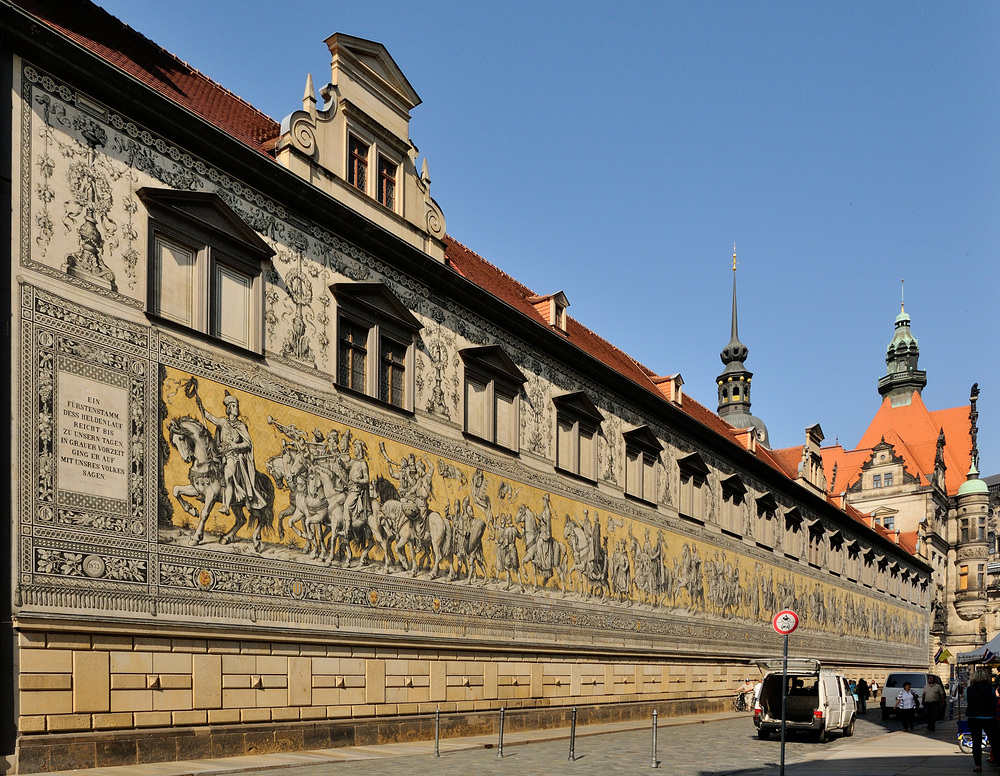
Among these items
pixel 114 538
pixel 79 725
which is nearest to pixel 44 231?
pixel 114 538

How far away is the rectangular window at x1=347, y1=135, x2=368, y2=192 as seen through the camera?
1928 cm

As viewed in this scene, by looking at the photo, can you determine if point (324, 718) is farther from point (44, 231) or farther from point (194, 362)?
point (44, 231)

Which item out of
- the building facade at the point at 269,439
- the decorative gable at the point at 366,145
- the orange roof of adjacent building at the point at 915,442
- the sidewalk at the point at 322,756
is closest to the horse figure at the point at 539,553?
the building facade at the point at 269,439

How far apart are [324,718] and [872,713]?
2800 centimetres

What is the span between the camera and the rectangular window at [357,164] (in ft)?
63.3

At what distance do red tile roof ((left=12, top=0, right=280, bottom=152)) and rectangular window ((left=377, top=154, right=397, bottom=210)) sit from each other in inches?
84.9

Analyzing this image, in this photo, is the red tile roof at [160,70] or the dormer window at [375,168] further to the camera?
the dormer window at [375,168]

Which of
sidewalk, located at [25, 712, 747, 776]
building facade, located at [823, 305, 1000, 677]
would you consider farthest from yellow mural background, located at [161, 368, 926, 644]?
building facade, located at [823, 305, 1000, 677]

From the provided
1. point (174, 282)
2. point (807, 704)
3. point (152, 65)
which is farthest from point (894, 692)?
point (152, 65)

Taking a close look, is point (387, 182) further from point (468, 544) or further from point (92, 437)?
A: point (92, 437)

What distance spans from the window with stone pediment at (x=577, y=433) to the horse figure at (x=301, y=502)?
9.37m

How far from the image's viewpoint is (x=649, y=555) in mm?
29656

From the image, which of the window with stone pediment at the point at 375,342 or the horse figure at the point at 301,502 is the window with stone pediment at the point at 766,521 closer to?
the window with stone pediment at the point at 375,342

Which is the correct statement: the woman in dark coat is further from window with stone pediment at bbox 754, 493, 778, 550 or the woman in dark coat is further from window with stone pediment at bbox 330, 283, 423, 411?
window with stone pediment at bbox 754, 493, 778, 550
